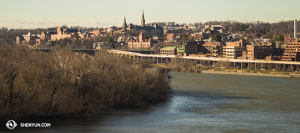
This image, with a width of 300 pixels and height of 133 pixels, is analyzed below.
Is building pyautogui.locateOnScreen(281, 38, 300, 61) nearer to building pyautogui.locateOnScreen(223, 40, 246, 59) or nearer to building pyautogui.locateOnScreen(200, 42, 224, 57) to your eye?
building pyautogui.locateOnScreen(223, 40, 246, 59)

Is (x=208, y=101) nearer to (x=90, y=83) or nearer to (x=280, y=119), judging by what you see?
(x=280, y=119)

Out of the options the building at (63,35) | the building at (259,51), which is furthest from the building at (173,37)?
the building at (259,51)

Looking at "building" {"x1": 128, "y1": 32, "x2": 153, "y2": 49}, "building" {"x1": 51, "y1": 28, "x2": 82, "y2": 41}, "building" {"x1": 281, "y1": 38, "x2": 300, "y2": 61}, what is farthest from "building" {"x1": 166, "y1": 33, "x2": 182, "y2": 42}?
"building" {"x1": 281, "y1": 38, "x2": 300, "y2": 61}

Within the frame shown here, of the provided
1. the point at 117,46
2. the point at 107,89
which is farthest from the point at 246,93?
the point at 117,46

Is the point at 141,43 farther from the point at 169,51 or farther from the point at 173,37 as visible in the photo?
the point at 169,51

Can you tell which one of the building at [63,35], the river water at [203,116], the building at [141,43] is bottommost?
the river water at [203,116]

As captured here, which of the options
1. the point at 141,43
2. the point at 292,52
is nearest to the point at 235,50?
the point at 292,52

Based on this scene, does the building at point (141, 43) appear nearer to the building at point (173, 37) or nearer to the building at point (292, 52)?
the building at point (173, 37)

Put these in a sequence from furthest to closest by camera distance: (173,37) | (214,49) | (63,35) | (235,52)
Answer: (63,35)
(173,37)
(214,49)
(235,52)

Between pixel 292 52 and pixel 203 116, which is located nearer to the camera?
pixel 203 116
